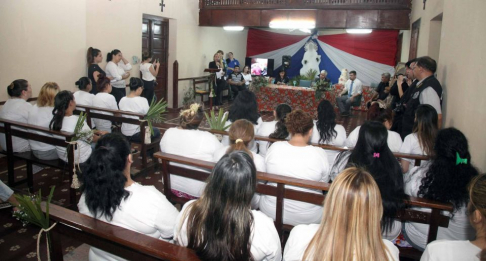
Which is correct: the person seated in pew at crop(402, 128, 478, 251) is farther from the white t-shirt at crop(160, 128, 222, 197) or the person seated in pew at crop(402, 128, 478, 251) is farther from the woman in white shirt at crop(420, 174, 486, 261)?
the white t-shirt at crop(160, 128, 222, 197)

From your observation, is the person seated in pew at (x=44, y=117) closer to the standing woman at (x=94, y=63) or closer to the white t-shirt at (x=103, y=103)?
the white t-shirt at (x=103, y=103)

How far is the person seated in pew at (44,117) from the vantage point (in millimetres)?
3654

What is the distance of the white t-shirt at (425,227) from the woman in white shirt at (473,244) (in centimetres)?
75

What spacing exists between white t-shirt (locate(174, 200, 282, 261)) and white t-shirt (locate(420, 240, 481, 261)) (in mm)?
594

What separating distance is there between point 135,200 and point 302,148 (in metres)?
1.16

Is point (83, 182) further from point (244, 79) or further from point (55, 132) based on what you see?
point (244, 79)

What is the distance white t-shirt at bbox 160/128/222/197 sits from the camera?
2861 millimetres

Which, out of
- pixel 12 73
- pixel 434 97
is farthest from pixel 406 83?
pixel 12 73

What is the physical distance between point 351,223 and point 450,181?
1.18 m

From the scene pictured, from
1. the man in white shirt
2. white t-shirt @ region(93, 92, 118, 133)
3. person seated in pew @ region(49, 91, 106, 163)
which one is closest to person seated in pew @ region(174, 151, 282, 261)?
person seated in pew @ region(49, 91, 106, 163)

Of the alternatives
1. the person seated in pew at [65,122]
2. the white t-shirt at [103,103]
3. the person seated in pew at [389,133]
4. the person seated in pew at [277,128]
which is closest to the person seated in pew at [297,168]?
the person seated in pew at [389,133]

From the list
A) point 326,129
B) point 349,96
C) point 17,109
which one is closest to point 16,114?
point 17,109

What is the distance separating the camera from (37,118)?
12.4ft

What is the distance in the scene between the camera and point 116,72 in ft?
22.2
